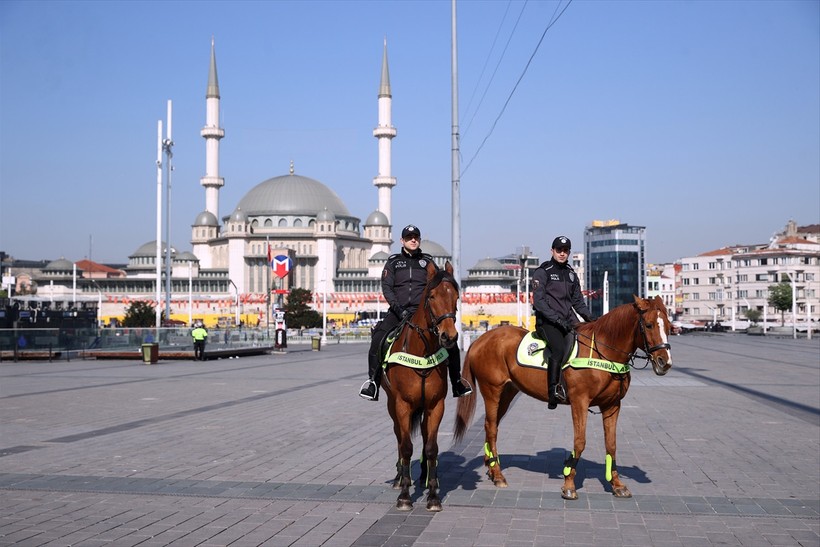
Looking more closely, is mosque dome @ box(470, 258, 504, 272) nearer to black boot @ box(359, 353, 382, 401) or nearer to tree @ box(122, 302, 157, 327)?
tree @ box(122, 302, 157, 327)

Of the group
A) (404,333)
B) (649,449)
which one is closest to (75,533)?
(404,333)

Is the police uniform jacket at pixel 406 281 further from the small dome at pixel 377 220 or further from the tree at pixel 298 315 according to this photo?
the small dome at pixel 377 220

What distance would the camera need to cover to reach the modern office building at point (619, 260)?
484 ft

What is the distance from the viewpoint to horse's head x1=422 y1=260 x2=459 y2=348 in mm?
7023

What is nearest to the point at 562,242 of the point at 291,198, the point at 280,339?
the point at 280,339

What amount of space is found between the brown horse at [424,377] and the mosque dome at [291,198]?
13189 cm

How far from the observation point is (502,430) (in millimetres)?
12914

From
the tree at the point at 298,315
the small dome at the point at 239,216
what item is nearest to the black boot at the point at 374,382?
the tree at the point at 298,315

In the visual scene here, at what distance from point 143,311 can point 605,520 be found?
271 ft

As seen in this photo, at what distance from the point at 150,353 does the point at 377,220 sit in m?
108

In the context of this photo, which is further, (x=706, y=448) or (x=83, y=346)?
(x=83, y=346)

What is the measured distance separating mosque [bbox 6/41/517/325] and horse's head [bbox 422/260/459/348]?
360ft

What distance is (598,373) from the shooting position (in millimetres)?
8055

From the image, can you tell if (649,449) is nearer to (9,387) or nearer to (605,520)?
(605,520)
